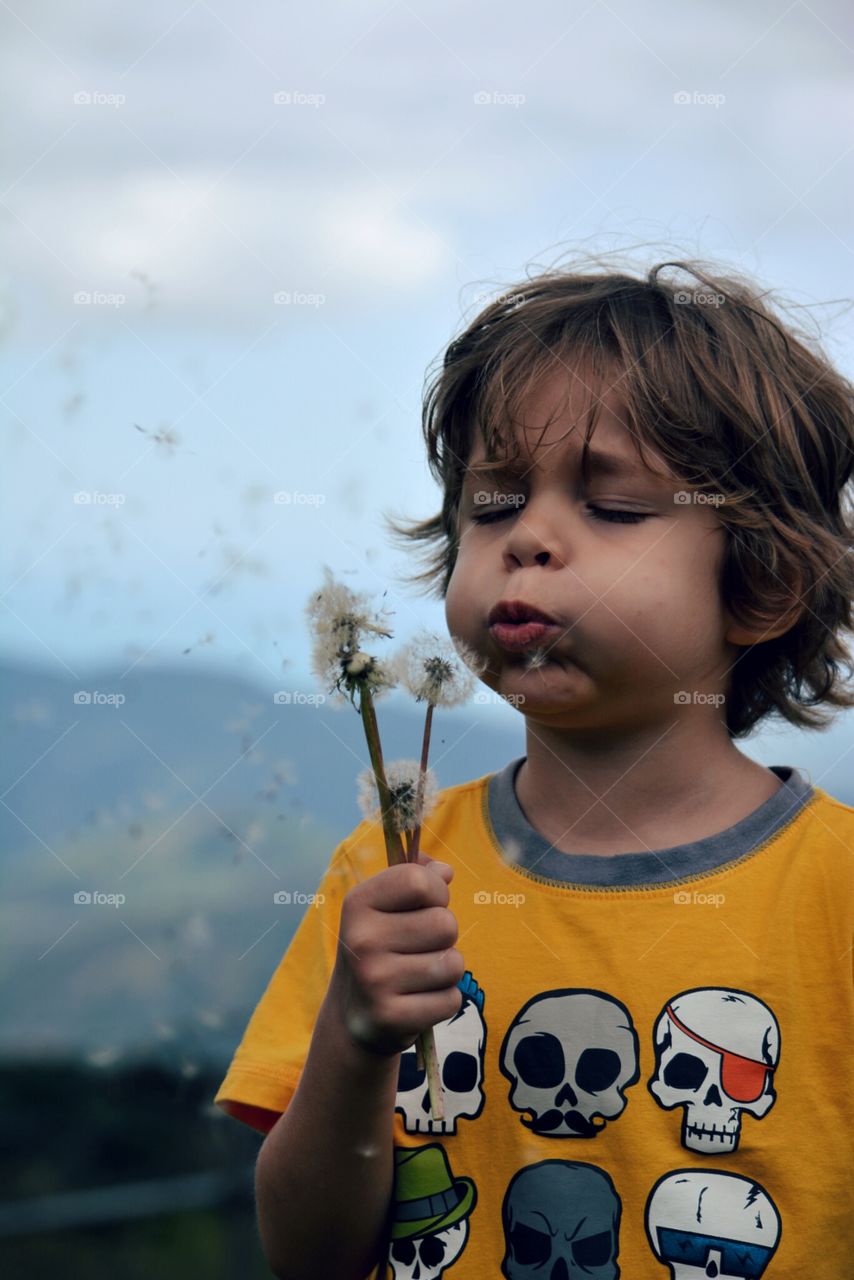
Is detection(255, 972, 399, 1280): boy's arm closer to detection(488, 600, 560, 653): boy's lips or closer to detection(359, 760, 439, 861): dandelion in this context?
detection(359, 760, 439, 861): dandelion

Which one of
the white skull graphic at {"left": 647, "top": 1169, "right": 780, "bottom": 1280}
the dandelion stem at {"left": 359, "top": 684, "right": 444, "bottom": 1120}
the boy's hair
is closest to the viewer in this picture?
the dandelion stem at {"left": 359, "top": 684, "right": 444, "bottom": 1120}

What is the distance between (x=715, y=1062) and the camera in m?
1.18

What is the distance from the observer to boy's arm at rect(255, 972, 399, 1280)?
1.15m

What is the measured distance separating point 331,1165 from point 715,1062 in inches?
15.6

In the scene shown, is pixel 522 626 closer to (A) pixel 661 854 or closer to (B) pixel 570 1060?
(A) pixel 661 854

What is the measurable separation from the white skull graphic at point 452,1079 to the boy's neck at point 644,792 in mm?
224

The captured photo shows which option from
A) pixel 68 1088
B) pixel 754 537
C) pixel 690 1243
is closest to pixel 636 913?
pixel 690 1243

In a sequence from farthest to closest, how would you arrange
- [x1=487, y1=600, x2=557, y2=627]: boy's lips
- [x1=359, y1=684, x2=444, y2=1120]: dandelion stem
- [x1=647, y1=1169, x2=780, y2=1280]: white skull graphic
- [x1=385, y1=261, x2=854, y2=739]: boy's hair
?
[x1=385, y1=261, x2=854, y2=739]: boy's hair
[x1=487, y1=600, x2=557, y2=627]: boy's lips
[x1=647, y1=1169, x2=780, y2=1280]: white skull graphic
[x1=359, y1=684, x2=444, y2=1120]: dandelion stem

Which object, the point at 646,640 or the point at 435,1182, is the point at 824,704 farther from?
the point at 435,1182

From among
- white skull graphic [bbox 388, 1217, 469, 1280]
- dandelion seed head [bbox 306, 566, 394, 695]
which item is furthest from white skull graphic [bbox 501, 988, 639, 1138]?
dandelion seed head [bbox 306, 566, 394, 695]

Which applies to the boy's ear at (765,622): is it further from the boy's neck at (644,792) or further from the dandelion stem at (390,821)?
the dandelion stem at (390,821)

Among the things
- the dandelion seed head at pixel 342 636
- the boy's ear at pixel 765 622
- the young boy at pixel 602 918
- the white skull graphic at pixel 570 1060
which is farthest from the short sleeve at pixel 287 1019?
the boy's ear at pixel 765 622

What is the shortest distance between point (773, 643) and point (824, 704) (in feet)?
0.63

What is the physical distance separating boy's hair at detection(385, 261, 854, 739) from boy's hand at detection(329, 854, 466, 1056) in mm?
530
